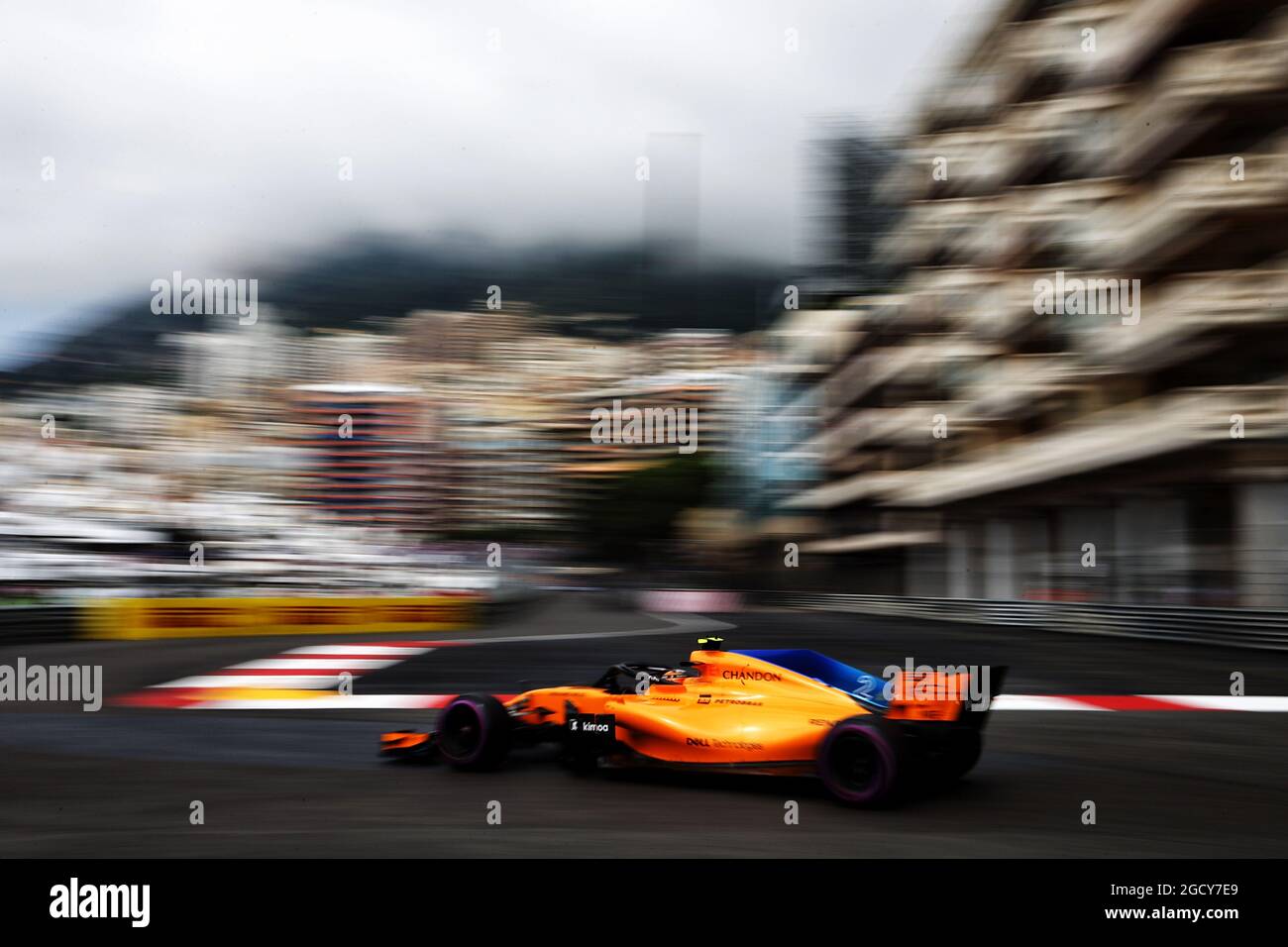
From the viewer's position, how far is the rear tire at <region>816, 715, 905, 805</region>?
4.62m

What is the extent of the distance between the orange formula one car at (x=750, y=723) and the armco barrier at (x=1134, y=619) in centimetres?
1004

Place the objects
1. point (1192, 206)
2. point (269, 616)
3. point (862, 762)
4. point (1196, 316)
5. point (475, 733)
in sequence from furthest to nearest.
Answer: point (269, 616)
point (1192, 206)
point (1196, 316)
point (475, 733)
point (862, 762)

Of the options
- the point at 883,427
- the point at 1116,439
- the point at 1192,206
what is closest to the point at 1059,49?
the point at 1192,206

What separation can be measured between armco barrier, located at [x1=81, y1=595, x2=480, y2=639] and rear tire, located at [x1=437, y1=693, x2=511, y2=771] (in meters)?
13.6

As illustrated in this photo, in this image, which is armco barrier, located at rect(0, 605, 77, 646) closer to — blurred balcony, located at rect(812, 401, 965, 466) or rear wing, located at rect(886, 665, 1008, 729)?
rear wing, located at rect(886, 665, 1008, 729)

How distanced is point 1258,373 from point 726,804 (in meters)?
16.6

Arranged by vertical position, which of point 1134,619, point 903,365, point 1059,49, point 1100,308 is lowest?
point 1134,619

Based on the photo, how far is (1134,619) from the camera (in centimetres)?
1677

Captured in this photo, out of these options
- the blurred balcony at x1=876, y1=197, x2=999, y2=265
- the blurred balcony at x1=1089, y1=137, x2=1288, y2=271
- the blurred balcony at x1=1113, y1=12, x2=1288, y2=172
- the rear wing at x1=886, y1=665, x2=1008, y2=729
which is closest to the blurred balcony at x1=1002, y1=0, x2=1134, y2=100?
the blurred balcony at x1=1113, y1=12, x2=1288, y2=172

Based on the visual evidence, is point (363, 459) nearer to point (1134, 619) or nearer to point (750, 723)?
point (1134, 619)

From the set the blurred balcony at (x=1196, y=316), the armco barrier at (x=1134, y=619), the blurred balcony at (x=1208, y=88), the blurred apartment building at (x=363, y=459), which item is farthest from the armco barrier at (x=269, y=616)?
the blurred apartment building at (x=363, y=459)
